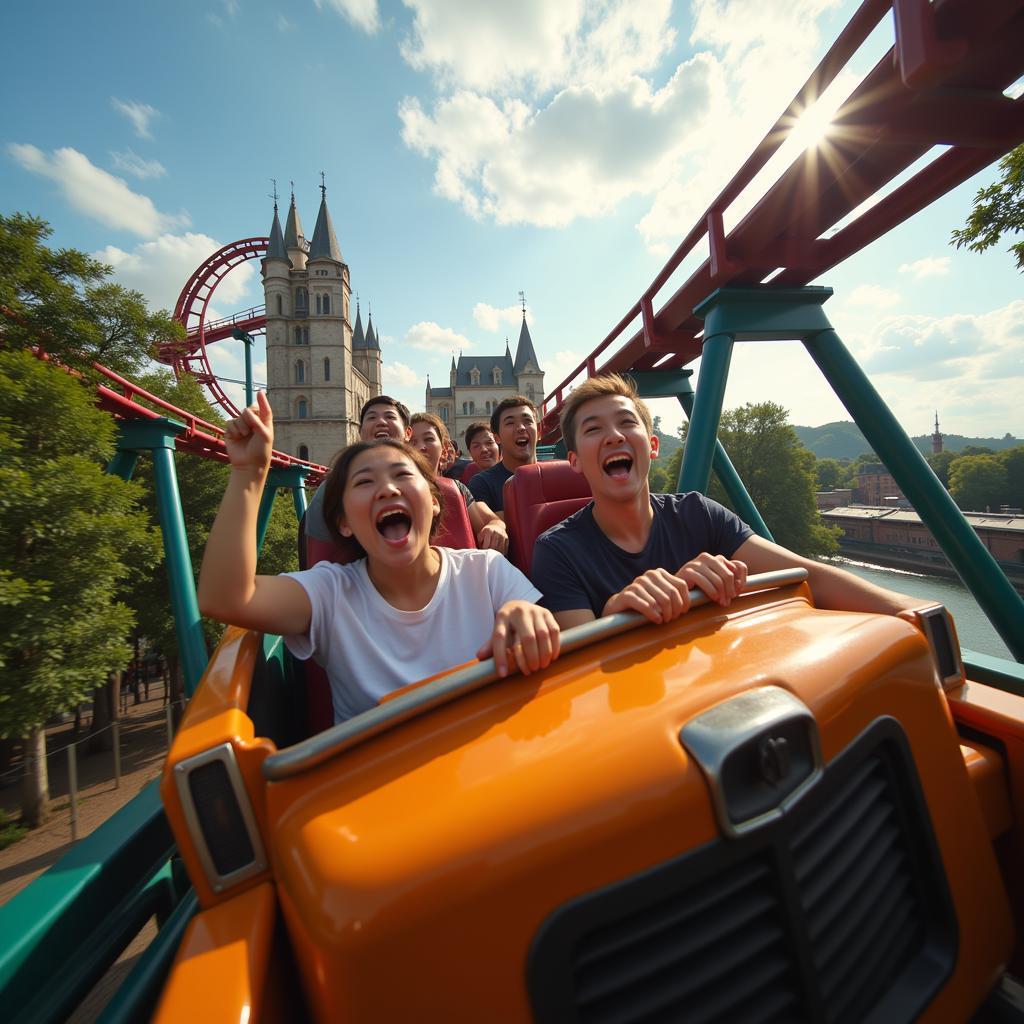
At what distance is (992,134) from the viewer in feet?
6.71

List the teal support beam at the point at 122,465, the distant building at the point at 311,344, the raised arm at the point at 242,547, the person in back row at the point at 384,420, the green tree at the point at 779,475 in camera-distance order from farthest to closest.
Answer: the distant building at the point at 311,344 → the green tree at the point at 779,475 → the teal support beam at the point at 122,465 → the person in back row at the point at 384,420 → the raised arm at the point at 242,547

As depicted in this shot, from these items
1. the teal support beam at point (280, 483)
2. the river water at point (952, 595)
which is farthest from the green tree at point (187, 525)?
the river water at point (952, 595)

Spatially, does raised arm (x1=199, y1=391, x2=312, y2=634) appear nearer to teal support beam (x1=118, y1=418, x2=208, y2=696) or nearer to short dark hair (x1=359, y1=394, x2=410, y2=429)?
short dark hair (x1=359, y1=394, x2=410, y2=429)

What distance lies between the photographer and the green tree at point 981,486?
35719 mm

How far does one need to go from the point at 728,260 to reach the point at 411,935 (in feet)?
10.8

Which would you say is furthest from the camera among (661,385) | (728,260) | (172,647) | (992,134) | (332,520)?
(172,647)

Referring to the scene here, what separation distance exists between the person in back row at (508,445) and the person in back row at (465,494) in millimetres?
255

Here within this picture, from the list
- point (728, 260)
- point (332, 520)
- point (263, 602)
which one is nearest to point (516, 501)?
point (332, 520)

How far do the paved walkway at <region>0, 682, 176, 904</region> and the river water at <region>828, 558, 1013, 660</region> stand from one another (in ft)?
51.2

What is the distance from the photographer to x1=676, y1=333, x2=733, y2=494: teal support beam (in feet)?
10.4

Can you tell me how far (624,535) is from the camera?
1773 mm

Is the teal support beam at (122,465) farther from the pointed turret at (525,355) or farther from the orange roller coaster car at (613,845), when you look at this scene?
the pointed turret at (525,355)

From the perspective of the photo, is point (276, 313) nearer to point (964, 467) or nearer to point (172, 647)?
point (172, 647)

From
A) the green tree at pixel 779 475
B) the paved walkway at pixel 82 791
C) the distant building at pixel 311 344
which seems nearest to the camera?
the paved walkway at pixel 82 791
